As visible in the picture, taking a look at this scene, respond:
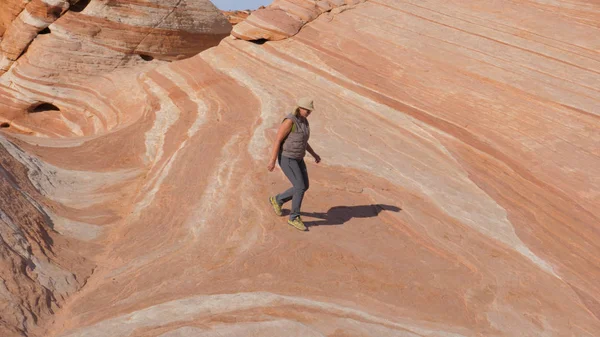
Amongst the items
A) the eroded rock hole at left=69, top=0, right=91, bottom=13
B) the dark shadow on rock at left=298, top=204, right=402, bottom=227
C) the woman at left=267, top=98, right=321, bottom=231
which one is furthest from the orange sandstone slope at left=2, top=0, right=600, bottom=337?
the eroded rock hole at left=69, top=0, right=91, bottom=13

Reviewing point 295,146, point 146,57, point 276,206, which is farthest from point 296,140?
point 146,57

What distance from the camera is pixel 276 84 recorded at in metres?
11.7

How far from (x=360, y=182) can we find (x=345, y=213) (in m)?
1.00

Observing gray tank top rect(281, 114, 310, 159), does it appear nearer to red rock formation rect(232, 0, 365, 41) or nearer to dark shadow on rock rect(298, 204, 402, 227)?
dark shadow on rock rect(298, 204, 402, 227)

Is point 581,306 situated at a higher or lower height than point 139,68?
higher

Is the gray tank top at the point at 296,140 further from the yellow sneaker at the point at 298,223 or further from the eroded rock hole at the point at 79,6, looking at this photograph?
the eroded rock hole at the point at 79,6

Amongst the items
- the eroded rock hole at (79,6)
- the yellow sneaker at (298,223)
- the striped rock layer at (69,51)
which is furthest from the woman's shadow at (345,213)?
the eroded rock hole at (79,6)

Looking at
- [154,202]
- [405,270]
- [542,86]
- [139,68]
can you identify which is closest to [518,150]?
[542,86]

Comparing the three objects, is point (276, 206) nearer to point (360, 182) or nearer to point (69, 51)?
point (360, 182)

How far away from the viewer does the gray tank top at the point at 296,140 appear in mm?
6285

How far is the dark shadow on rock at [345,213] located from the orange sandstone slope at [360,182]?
0.10 feet

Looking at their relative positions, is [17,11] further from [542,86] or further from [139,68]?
[542,86]

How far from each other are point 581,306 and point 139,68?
13347 millimetres

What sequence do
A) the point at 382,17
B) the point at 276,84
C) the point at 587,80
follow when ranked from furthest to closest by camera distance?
the point at 382,17
the point at 276,84
the point at 587,80
